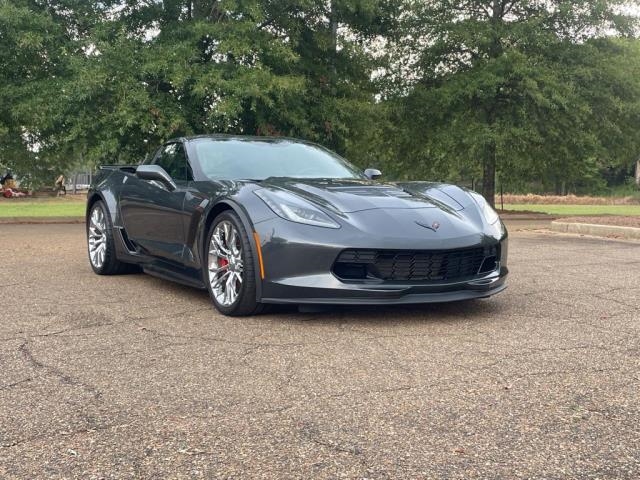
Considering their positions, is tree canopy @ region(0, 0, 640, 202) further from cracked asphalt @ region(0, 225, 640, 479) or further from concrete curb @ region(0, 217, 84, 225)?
cracked asphalt @ region(0, 225, 640, 479)

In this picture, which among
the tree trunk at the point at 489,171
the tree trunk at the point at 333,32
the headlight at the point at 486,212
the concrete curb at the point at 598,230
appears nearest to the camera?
the headlight at the point at 486,212

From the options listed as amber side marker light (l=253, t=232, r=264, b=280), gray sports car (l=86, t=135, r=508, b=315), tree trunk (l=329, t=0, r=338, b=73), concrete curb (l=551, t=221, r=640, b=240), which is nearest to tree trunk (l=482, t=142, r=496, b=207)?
tree trunk (l=329, t=0, r=338, b=73)

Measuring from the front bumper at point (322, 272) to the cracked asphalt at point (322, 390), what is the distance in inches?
7.3

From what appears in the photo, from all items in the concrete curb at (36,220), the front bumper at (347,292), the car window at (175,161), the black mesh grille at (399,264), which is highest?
the car window at (175,161)

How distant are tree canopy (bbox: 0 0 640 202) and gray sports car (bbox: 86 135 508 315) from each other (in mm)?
8584

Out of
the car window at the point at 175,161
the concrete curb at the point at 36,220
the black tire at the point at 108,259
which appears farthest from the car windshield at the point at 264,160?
the concrete curb at the point at 36,220

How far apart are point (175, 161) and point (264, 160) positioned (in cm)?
80

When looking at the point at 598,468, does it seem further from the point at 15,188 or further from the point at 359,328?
the point at 15,188

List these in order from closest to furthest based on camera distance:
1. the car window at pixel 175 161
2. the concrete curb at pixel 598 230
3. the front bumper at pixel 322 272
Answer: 1. the front bumper at pixel 322 272
2. the car window at pixel 175 161
3. the concrete curb at pixel 598 230

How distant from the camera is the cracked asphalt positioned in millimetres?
2193

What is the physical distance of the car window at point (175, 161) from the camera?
545cm

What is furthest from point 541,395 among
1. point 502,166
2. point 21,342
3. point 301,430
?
point 502,166

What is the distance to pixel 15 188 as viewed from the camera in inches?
1490

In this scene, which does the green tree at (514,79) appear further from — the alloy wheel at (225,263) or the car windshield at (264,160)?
the alloy wheel at (225,263)
